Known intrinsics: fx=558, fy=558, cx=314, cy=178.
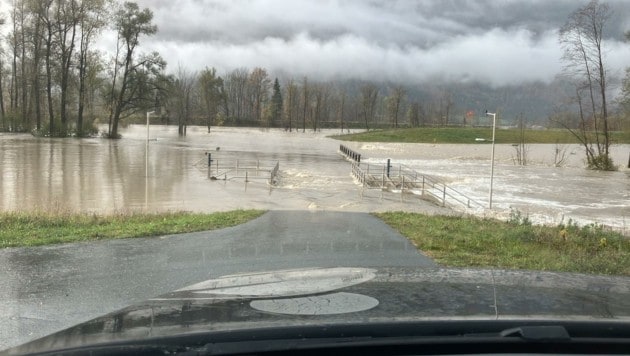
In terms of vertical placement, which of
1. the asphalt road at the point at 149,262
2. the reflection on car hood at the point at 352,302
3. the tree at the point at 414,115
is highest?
the tree at the point at 414,115

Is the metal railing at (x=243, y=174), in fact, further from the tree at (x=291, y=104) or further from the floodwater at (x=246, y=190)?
the tree at (x=291, y=104)

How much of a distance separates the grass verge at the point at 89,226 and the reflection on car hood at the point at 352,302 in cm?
780

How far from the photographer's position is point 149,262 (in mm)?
8844

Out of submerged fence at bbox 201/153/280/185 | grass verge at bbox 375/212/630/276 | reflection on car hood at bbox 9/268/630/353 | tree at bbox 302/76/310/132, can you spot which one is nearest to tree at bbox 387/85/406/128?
tree at bbox 302/76/310/132

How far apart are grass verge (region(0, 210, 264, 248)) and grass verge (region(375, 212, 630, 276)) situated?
4614 mm

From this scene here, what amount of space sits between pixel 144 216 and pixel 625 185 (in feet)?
123

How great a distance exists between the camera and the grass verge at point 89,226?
1080cm

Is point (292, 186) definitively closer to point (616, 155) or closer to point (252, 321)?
Answer: point (252, 321)

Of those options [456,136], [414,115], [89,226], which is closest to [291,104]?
[414,115]

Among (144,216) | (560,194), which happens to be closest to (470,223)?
(144,216)

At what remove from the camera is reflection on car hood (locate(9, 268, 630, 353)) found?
2.58 metres

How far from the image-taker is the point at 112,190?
26828mm

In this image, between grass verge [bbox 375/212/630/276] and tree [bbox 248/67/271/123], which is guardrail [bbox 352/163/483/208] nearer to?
grass verge [bbox 375/212/630/276]

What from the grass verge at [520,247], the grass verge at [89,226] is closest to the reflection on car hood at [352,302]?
the grass verge at [520,247]
